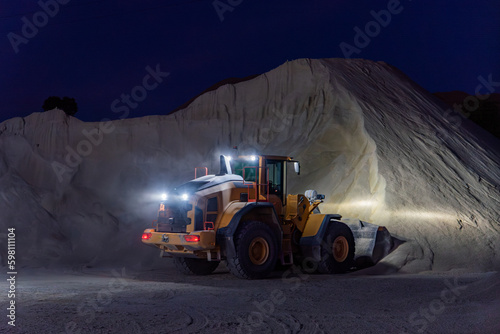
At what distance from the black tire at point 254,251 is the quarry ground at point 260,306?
0.32m

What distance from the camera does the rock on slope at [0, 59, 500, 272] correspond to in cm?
1806

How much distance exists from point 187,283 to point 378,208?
8750 mm

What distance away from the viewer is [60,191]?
25.4 m

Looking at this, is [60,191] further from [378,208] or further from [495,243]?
[495,243]

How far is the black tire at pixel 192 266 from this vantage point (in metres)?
13.7

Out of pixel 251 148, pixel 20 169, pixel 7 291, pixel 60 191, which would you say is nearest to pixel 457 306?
pixel 7 291

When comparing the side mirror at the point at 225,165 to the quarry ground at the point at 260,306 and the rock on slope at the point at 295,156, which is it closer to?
the quarry ground at the point at 260,306

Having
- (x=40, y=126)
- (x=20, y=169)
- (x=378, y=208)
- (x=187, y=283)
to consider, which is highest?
(x=40, y=126)

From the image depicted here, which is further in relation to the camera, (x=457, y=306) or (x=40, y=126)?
(x=40, y=126)
